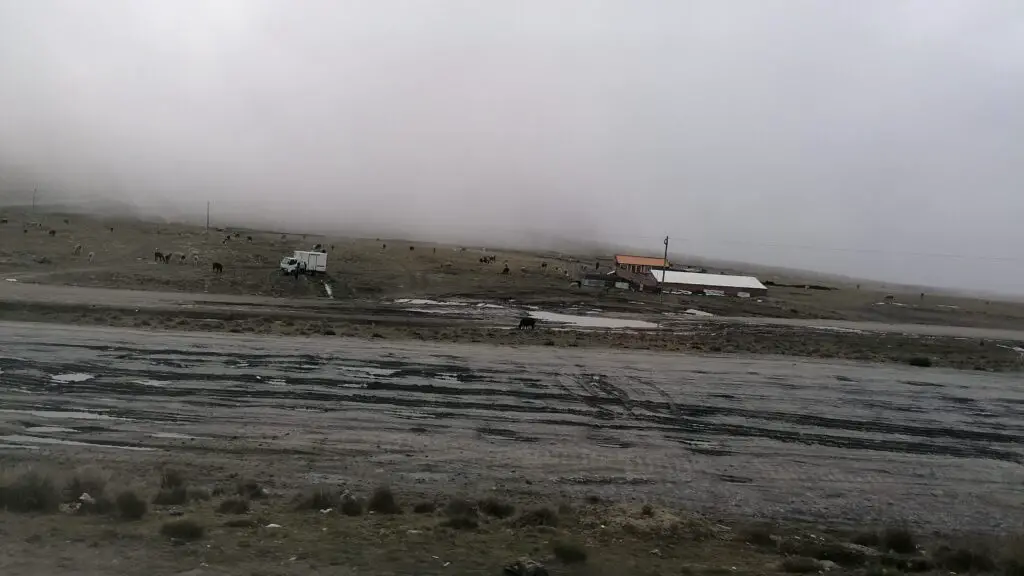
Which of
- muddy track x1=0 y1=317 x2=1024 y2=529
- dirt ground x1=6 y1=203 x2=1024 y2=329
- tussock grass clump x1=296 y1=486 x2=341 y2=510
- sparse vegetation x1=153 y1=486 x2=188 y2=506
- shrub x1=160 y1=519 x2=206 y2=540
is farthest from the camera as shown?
dirt ground x1=6 y1=203 x2=1024 y2=329

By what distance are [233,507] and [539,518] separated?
4.80 metres

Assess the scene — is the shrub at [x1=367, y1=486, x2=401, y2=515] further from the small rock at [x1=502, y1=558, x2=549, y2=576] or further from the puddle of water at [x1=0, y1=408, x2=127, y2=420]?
the puddle of water at [x1=0, y1=408, x2=127, y2=420]

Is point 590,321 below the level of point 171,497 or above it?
below

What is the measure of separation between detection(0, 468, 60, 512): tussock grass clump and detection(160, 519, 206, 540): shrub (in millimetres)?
1941

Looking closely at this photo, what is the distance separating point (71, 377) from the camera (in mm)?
19141

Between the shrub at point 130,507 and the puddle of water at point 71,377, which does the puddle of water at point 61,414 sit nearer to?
the puddle of water at point 71,377

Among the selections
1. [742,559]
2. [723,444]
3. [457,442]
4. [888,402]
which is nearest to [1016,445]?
[888,402]

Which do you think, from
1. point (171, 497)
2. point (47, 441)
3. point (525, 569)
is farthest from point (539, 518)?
point (47, 441)

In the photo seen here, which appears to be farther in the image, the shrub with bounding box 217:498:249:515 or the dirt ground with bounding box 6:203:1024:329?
the dirt ground with bounding box 6:203:1024:329

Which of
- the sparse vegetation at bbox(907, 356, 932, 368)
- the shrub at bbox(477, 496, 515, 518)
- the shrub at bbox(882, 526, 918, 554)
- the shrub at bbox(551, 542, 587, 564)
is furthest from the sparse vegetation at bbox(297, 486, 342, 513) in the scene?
the sparse vegetation at bbox(907, 356, 932, 368)

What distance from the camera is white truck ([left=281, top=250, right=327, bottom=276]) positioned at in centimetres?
6200

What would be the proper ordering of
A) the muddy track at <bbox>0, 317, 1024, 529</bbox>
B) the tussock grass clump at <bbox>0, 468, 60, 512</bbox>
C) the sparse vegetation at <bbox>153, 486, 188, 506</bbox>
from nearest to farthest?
1. the tussock grass clump at <bbox>0, 468, 60, 512</bbox>
2. the sparse vegetation at <bbox>153, 486, 188, 506</bbox>
3. the muddy track at <bbox>0, 317, 1024, 529</bbox>

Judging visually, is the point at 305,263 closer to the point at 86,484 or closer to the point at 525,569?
the point at 86,484

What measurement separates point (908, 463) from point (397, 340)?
77.2ft
